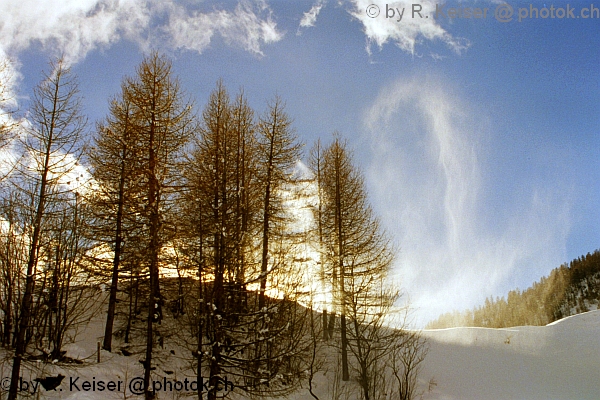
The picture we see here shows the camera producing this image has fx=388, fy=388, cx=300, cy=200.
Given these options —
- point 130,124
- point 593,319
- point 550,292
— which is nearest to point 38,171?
point 130,124

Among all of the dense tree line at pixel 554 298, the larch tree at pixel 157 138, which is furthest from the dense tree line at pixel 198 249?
the dense tree line at pixel 554 298

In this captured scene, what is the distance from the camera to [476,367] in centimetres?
1780

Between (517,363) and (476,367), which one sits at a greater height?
(517,363)

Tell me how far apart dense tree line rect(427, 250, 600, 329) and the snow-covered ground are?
81.4 meters

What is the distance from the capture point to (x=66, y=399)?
34.1ft

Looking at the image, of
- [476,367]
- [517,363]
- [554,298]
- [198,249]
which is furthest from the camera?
[554,298]

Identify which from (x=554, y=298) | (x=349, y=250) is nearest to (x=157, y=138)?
(x=349, y=250)

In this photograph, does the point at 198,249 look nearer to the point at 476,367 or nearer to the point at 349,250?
the point at 349,250

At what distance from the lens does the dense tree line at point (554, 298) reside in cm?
9294

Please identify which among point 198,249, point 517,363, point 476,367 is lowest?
point 476,367

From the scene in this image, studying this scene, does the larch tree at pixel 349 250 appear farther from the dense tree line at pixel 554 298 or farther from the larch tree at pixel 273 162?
the dense tree line at pixel 554 298

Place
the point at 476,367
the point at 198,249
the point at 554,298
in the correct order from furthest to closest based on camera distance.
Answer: the point at 554,298, the point at 476,367, the point at 198,249

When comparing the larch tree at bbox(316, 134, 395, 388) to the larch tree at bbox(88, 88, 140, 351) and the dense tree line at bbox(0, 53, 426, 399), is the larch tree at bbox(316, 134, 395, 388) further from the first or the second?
the larch tree at bbox(88, 88, 140, 351)

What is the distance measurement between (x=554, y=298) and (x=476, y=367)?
341 feet
